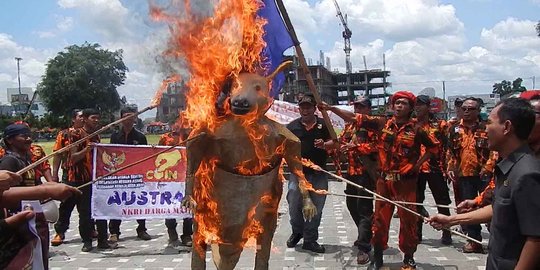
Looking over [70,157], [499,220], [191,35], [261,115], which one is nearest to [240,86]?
[261,115]

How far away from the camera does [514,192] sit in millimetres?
2494

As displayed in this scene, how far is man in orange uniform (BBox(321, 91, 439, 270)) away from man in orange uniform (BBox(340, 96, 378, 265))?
46 centimetres

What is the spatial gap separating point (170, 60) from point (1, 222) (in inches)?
71.1

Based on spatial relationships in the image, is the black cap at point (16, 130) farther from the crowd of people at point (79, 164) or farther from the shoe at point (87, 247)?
the shoe at point (87, 247)

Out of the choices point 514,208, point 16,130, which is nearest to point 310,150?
point 16,130

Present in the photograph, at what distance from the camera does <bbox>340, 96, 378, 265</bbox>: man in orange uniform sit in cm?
618

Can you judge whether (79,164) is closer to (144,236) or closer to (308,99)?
(144,236)

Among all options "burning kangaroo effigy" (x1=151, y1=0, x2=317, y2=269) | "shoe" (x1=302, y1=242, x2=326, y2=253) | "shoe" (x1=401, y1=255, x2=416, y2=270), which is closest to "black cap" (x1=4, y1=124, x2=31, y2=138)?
"burning kangaroo effigy" (x1=151, y1=0, x2=317, y2=269)

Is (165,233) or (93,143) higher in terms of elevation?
(93,143)

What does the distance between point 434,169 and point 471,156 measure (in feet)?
1.88

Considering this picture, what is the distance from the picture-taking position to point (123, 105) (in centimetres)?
723

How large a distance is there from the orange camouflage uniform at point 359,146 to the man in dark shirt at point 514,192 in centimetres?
322

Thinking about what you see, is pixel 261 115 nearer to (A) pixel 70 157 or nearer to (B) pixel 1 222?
(B) pixel 1 222

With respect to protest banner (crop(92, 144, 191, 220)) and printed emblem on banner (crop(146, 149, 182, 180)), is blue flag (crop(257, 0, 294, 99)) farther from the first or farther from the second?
printed emblem on banner (crop(146, 149, 182, 180))
